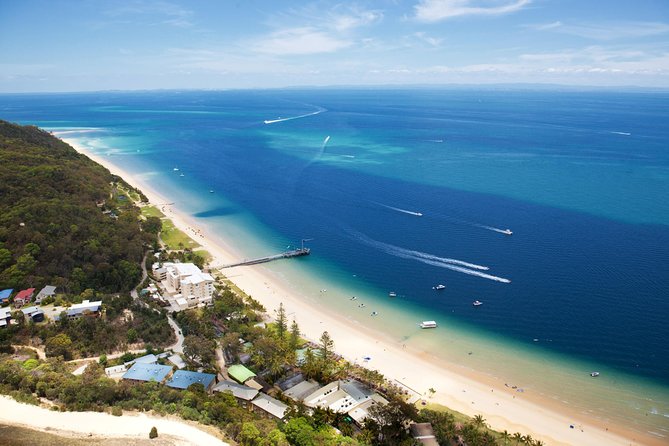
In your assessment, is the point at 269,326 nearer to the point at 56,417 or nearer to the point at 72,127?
the point at 56,417

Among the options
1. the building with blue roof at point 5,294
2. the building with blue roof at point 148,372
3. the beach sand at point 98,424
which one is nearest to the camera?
the beach sand at point 98,424

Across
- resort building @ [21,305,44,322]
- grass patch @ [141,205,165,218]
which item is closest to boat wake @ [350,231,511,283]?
grass patch @ [141,205,165,218]

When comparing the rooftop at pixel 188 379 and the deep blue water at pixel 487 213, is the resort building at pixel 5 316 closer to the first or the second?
the rooftop at pixel 188 379

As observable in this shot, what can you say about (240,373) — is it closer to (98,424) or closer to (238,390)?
(238,390)

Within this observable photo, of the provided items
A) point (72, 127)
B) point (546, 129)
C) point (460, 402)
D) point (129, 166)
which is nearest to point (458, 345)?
point (460, 402)

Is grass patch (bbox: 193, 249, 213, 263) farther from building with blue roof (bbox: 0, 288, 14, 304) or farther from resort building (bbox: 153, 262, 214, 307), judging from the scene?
building with blue roof (bbox: 0, 288, 14, 304)

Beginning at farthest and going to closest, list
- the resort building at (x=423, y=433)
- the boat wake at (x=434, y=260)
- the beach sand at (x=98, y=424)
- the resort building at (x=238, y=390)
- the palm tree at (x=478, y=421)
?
the boat wake at (x=434, y=260), the resort building at (x=238, y=390), the palm tree at (x=478, y=421), the resort building at (x=423, y=433), the beach sand at (x=98, y=424)

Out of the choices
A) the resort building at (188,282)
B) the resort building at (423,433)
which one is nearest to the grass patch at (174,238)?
the resort building at (188,282)
